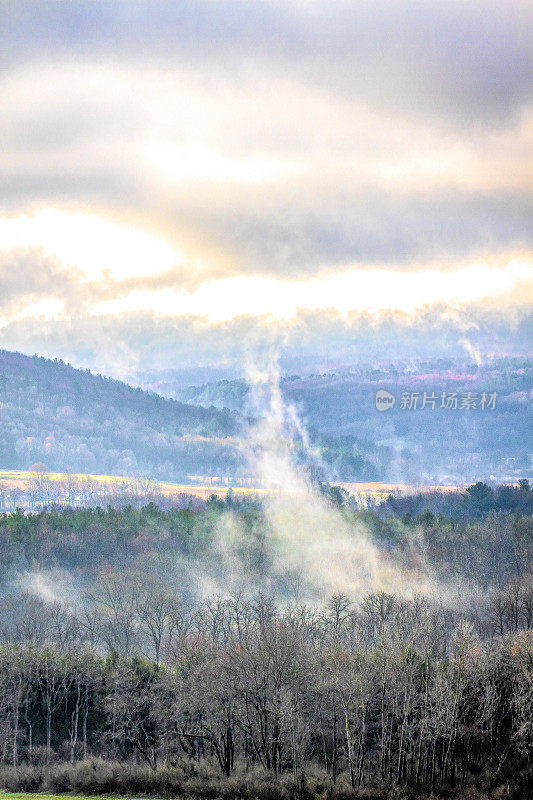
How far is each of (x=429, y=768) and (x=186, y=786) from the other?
54.6 ft

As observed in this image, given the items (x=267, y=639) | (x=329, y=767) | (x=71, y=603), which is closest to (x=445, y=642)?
(x=267, y=639)

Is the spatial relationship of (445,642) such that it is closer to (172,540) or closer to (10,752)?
(10,752)

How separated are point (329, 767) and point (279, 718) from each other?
15.0 ft

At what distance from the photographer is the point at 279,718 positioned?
77.8 meters

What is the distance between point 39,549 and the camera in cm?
17725

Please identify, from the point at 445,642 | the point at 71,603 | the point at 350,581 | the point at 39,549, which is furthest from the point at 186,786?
the point at 39,549

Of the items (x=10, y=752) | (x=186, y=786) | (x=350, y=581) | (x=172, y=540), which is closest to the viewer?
(x=186, y=786)

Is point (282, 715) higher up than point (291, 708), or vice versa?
point (291, 708)

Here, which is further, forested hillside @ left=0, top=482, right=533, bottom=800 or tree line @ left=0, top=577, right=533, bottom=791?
tree line @ left=0, top=577, right=533, bottom=791

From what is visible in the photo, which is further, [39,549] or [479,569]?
[39,549]

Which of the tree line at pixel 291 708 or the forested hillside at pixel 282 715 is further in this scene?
the tree line at pixel 291 708

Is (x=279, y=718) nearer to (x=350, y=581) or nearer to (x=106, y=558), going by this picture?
(x=350, y=581)

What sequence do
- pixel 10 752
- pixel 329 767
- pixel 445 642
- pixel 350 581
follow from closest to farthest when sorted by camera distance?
1. pixel 329 767
2. pixel 10 752
3. pixel 445 642
4. pixel 350 581

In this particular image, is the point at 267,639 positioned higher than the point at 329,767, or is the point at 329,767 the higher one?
the point at 267,639
